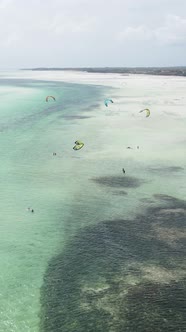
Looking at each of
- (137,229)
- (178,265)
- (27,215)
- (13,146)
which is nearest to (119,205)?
(137,229)

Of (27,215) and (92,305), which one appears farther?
(27,215)

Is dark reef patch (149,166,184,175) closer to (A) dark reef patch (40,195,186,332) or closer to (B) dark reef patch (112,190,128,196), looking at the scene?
(B) dark reef patch (112,190,128,196)

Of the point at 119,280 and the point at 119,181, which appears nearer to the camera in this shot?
the point at 119,280

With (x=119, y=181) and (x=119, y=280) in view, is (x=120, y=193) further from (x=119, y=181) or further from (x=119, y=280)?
(x=119, y=280)

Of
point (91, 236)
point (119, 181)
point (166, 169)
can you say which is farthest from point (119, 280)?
point (166, 169)

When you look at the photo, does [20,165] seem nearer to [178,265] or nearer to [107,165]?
[107,165]

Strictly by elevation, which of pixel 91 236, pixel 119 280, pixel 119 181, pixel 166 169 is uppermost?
pixel 166 169
